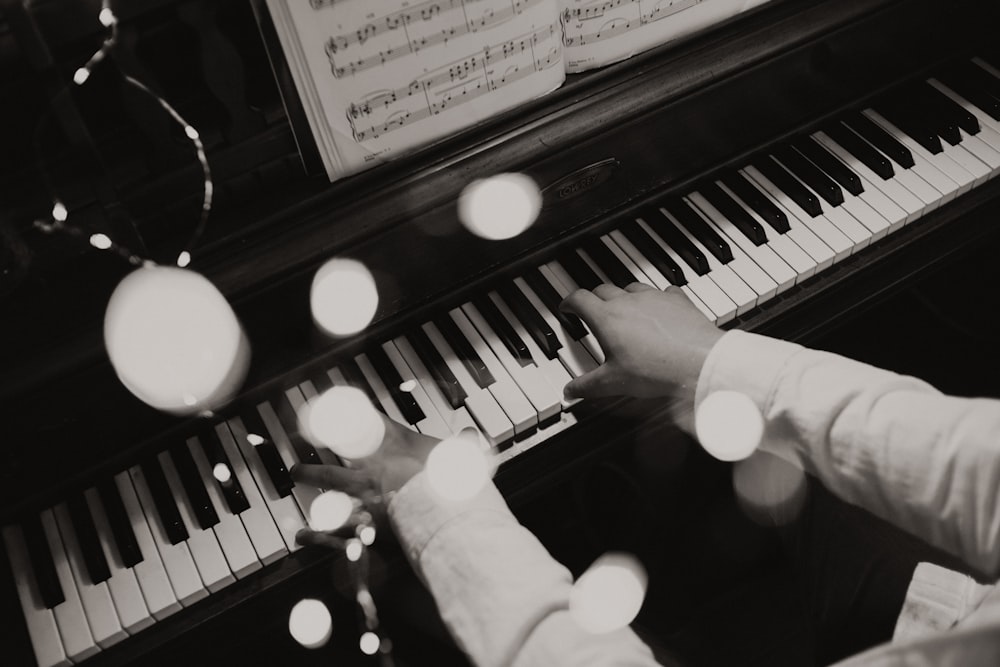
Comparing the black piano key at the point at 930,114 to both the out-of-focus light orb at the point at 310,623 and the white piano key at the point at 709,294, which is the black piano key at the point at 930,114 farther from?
the out-of-focus light orb at the point at 310,623

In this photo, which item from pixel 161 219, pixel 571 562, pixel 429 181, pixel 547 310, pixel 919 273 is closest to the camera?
pixel 161 219

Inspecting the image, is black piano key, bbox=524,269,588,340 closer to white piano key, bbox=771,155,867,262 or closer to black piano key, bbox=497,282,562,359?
black piano key, bbox=497,282,562,359

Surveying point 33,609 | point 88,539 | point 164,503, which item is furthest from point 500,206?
point 33,609

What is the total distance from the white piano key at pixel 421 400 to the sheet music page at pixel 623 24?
613 millimetres

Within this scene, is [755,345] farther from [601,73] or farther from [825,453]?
[601,73]

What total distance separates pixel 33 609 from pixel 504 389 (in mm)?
817

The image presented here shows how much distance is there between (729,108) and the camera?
4.87 feet

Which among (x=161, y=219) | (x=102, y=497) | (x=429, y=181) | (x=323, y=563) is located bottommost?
(x=323, y=563)

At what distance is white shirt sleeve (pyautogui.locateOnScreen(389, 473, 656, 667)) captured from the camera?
2.95ft

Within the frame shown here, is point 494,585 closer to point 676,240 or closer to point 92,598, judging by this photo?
point 92,598

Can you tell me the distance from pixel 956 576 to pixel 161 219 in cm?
129

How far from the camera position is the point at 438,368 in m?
1.32

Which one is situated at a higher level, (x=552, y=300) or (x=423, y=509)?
(x=552, y=300)

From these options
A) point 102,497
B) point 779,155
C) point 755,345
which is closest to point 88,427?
point 102,497
